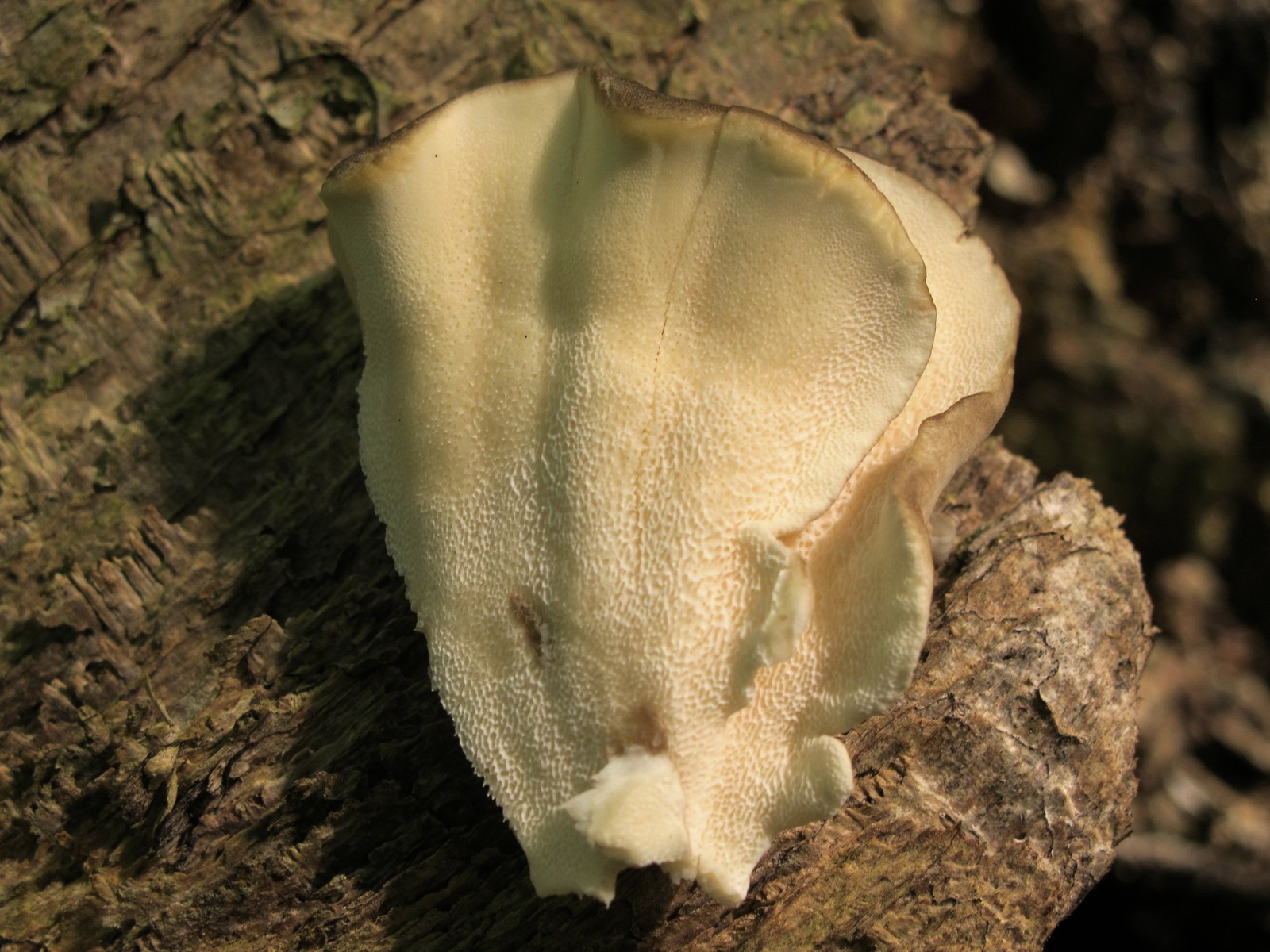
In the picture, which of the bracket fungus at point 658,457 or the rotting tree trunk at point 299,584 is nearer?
the bracket fungus at point 658,457

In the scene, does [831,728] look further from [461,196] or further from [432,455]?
[461,196]

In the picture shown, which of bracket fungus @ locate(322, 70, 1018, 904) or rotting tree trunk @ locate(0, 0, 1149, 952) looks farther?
rotting tree trunk @ locate(0, 0, 1149, 952)

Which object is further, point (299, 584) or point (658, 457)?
point (299, 584)

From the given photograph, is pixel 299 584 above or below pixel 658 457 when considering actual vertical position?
below

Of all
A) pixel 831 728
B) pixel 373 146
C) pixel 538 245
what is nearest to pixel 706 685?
pixel 831 728
